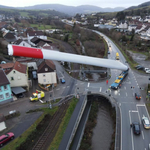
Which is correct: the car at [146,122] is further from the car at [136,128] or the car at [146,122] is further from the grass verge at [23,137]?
the grass verge at [23,137]

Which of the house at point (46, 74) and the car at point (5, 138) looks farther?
the house at point (46, 74)

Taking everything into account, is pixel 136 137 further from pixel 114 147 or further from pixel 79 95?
pixel 79 95

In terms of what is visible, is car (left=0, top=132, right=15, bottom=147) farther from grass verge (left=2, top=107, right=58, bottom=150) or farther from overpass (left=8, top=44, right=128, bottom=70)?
overpass (left=8, top=44, right=128, bottom=70)

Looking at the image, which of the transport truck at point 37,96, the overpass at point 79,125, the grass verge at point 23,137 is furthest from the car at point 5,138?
the transport truck at point 37,96

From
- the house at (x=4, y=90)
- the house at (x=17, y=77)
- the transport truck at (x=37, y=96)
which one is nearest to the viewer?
the house at (x=4, y=90)

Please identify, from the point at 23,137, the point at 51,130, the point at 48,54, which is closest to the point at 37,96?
the point at 51,130

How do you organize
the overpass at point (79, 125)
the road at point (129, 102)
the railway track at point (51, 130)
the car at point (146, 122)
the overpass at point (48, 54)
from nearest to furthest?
the overpass at point (48, 54)
the road at point (129, 102)
the railway track at point (51, 130)
the overpass at point (79, 125)
the car at point (146, 122)

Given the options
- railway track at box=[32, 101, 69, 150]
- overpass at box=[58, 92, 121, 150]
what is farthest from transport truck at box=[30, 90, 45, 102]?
overpass at box=[58, 92, 121, 150]

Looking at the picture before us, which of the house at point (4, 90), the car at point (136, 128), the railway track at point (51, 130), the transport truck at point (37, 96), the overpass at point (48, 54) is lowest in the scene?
the railway track at point (51, 130)

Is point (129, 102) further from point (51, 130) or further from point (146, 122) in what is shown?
point (51, 130)
